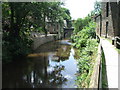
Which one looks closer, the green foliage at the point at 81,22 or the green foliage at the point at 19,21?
the green foliage at the point at 19,21

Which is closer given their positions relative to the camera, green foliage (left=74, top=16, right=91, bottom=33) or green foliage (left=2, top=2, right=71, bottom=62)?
green foliage (left=2, top=2, right=71, bottom=62)

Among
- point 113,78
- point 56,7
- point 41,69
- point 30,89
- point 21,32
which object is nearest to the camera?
point 113,78

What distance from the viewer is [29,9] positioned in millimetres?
16891

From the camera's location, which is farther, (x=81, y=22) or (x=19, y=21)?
(x=81, y=22)

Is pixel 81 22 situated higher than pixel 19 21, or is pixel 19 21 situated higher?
pixel 81 22

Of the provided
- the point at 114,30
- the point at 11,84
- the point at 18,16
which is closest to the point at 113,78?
the point at 11,84

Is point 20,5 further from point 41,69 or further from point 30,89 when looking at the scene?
point 30,89

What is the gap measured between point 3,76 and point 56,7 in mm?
15068

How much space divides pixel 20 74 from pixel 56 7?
14369 millimetres

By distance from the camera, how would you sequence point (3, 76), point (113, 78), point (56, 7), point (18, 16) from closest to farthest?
1. point (113, 78)
2. point (3, 76)
3. point (18, 16)
4. point (56, 7)

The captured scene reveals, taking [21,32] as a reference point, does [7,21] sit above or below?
above

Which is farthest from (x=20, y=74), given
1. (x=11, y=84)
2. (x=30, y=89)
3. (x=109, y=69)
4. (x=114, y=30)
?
(x=114, y=30)

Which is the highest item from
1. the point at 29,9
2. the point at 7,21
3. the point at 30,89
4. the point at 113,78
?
the point at 29,9

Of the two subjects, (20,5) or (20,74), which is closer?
(20,74)
